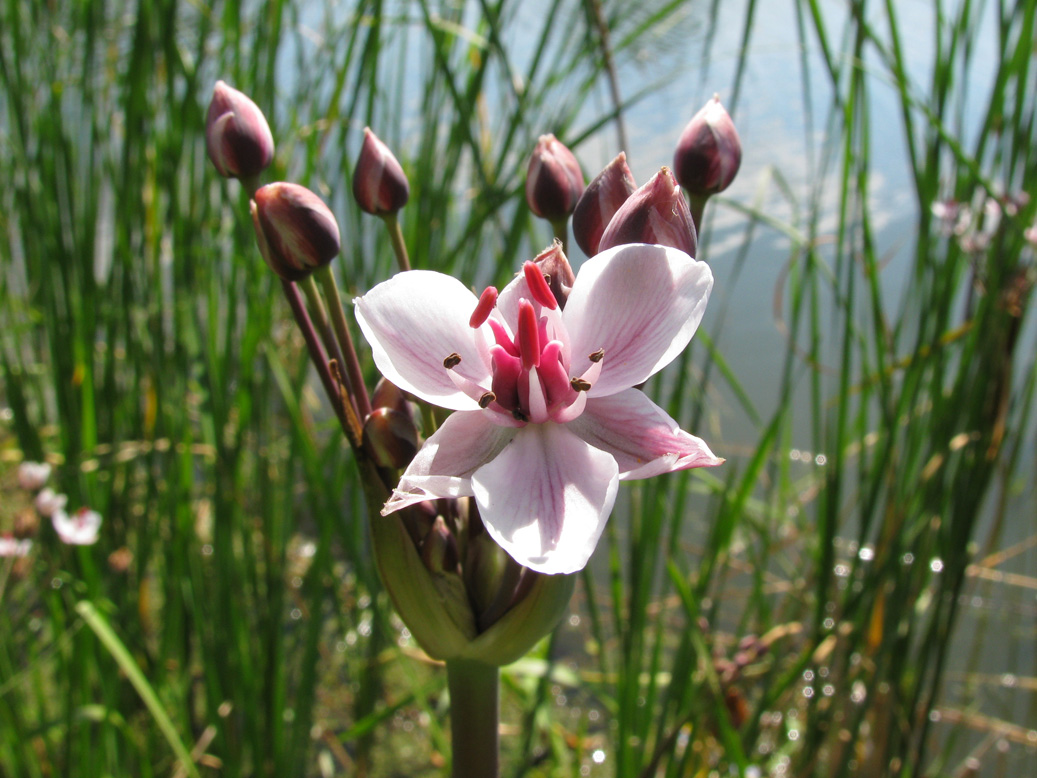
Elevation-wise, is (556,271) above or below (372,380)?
above

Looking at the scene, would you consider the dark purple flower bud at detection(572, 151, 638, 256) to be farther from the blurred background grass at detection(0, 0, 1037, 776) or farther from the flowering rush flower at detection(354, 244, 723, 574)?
the blurred background grass at detection(0, 0, 1037, 776)

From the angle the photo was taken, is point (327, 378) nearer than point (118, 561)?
Yes

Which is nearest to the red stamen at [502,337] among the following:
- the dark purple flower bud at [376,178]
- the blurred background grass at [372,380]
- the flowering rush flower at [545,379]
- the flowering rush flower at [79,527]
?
the flowering rush flower at [545,379]

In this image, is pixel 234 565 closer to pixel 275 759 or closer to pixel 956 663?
pixel 275 759

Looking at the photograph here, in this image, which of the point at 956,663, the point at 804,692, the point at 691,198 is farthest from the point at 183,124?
the point at 956,663

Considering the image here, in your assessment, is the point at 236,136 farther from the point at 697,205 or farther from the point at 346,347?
the point at 697,205

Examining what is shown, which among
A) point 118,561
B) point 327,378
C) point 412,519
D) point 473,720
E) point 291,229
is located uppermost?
point 291,229

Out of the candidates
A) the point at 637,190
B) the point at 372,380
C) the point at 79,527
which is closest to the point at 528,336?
A: the point at 637,190

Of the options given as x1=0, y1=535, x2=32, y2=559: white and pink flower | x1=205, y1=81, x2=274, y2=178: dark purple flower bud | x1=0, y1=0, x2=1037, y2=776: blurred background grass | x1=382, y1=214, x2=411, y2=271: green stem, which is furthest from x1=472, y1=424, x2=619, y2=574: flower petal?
x1=0, y1=535, x2=32, y2=559: white and pink flower
